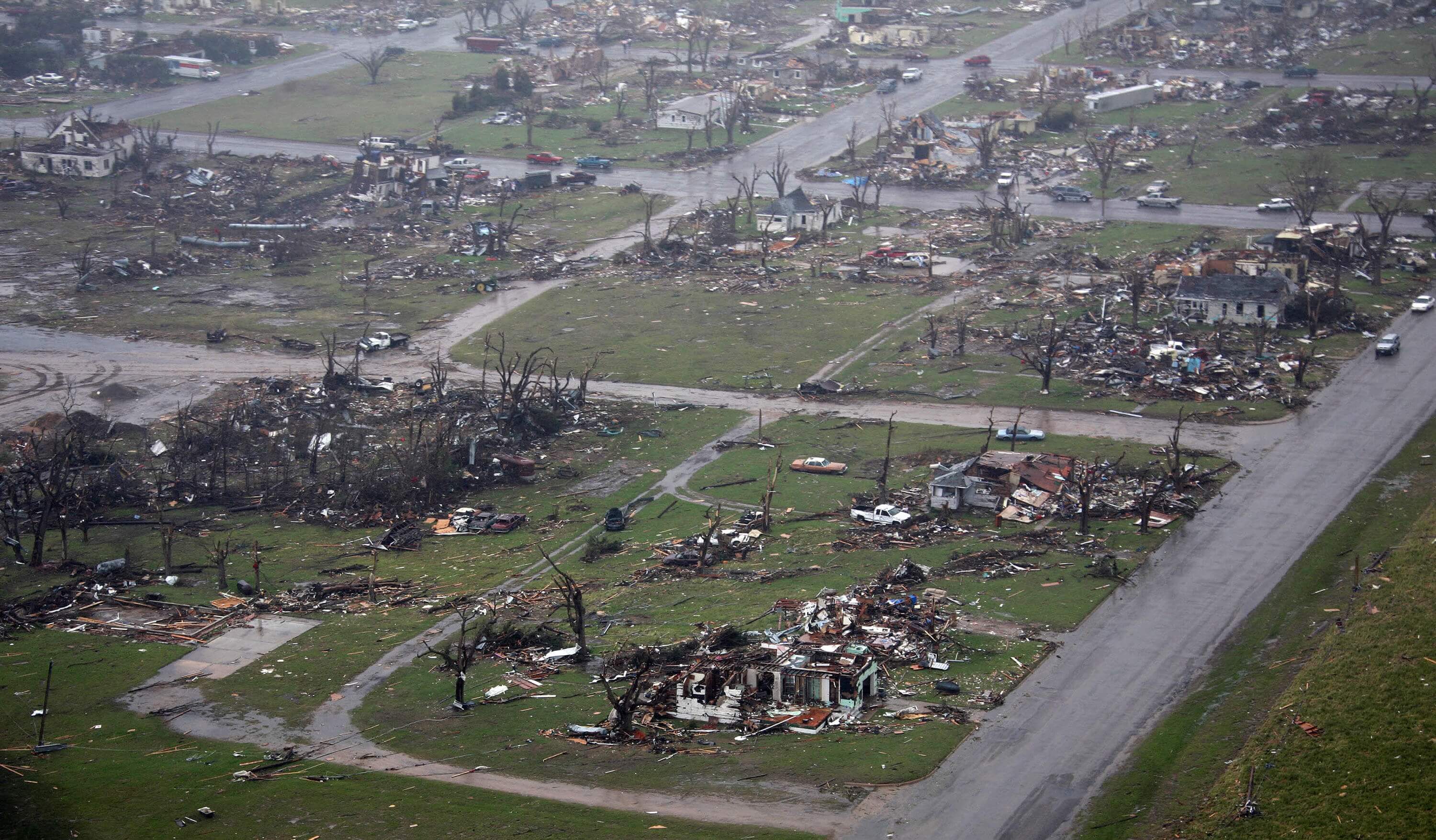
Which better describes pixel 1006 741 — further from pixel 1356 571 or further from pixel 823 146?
pixel 823 146

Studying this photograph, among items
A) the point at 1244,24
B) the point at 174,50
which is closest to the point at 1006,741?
the point at 1244,24

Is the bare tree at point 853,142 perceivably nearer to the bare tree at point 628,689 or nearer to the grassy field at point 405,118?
the grassy field at point 405,118

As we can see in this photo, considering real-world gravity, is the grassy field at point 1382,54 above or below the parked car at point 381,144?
above

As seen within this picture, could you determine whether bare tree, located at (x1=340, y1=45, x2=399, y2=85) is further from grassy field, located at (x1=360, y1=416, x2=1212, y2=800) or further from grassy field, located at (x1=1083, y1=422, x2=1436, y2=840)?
grassy field, located at (x1=1083, y1=422, x2=1436, y2=840)

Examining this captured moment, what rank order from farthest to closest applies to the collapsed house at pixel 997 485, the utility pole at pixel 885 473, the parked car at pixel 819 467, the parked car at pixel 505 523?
the parked car at pixel 819 467 < the parked car at pixel 505 523 < the utility pole at pixel 885 473 < the collapsed house at pixel 997 485

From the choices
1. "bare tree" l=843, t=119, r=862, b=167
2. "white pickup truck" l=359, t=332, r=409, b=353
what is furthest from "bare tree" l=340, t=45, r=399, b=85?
"white pickup truck" l=359, t=332, r=409, b=353

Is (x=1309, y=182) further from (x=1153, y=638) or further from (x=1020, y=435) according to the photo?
(x=1153, y=638)

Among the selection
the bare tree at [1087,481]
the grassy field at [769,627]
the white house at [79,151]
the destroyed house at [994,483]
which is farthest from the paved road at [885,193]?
the destroyed house at [994,483]
